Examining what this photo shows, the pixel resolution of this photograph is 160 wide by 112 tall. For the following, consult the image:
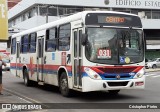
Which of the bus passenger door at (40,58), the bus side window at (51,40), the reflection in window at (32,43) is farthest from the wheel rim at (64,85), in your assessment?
the reflection in window at (32,43)

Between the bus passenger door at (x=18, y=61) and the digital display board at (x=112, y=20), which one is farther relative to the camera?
the bus passenger door at (x=18, y=61)

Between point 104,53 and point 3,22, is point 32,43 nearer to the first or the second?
point 3,22

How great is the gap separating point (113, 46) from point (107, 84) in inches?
55.4

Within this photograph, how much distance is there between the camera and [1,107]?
508 inches

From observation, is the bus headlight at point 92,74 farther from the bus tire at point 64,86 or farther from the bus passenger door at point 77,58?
the bus tire at point 64,86

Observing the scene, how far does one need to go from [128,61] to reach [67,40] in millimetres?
2712

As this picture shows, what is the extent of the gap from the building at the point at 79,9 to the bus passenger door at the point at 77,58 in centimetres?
3890

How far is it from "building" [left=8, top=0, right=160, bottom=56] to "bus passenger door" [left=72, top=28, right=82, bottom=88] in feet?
128

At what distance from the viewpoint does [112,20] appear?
14625 millimetres

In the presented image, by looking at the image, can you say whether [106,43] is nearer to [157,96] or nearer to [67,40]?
[67,40]

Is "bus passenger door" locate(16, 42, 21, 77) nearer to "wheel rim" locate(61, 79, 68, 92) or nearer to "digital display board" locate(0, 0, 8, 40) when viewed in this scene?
"digital display board" locate(0, 0, 8, 40)

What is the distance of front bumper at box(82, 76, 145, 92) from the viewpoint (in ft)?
45.3

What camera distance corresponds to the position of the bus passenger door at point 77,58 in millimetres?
14398

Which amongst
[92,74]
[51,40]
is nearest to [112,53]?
[92,74]
